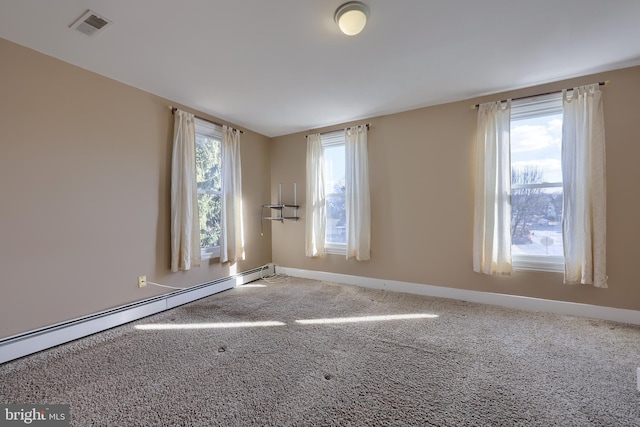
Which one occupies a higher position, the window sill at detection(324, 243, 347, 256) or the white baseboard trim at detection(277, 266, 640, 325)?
the window sill at detection(324, 243, 347, 256)

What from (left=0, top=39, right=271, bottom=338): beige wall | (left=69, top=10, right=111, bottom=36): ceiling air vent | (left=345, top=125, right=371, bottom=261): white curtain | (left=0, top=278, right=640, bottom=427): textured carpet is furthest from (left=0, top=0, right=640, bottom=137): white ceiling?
(left=0, top=278, right=640, bottom=427): textured carpet

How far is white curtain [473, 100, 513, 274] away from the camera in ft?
9.20

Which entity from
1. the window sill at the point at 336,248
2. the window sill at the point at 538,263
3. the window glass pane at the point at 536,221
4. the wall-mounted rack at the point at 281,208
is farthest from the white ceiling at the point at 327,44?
the window sill at the point at 336,248

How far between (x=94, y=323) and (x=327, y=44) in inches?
127

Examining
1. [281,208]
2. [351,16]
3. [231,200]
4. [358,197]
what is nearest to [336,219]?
[358,197]

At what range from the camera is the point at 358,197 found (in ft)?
12.0

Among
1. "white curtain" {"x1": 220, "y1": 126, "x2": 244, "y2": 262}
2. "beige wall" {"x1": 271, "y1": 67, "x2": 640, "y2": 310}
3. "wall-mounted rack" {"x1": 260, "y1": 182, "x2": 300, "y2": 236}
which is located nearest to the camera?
"beige wall" {"x1": 271, "y1": 67, "x2": 640, "y2": 310}

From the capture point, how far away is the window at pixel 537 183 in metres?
2.69

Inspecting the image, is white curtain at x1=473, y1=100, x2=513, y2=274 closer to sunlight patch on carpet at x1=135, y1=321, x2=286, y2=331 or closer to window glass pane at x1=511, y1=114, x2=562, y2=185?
window glass pane at x1=511, y1=114, x2=562, y2=185

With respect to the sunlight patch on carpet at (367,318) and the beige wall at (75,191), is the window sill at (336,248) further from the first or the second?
the beige wall at (75,191)

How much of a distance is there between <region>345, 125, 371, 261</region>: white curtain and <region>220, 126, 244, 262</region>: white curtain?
163cm

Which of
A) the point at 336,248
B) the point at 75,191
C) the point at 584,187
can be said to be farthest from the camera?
the point at 336,248

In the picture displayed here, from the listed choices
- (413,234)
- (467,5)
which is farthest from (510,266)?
(467,5)

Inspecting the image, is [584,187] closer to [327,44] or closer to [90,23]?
[327,44]
